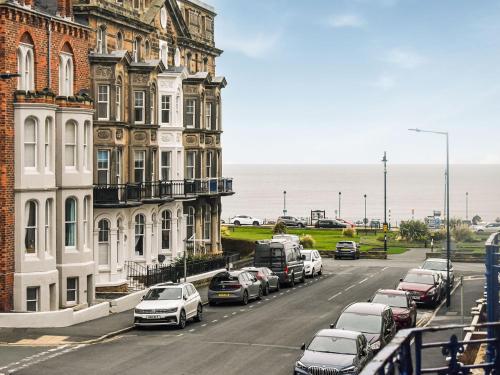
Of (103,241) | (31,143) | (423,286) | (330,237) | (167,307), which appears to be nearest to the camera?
(167,307)

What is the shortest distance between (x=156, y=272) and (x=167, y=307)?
13.3 m

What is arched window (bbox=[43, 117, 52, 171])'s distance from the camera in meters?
38.0

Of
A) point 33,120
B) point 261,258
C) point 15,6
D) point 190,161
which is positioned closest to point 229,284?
point 261,258

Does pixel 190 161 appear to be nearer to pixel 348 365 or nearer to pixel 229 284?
pixel 229 284

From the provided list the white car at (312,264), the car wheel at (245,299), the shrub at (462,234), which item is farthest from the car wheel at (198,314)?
the shrub at (462,234)

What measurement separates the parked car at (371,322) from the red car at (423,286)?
11.9 meters

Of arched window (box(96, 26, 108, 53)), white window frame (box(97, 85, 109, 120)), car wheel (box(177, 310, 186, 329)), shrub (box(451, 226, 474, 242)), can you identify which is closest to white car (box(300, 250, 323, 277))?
white window frame (box(97, 85, 109, 120))

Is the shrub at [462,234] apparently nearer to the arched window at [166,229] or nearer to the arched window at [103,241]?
the arched window at [166,229]

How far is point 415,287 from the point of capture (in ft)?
140

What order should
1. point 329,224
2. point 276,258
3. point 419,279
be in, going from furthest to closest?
point 329,224 < point 276,258 < point 419,279

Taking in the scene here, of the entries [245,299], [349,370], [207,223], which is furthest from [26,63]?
[207,223]

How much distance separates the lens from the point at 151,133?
51.4 meters

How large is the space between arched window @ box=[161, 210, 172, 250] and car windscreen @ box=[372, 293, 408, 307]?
21299mm

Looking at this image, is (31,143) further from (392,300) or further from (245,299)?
(392,300)
